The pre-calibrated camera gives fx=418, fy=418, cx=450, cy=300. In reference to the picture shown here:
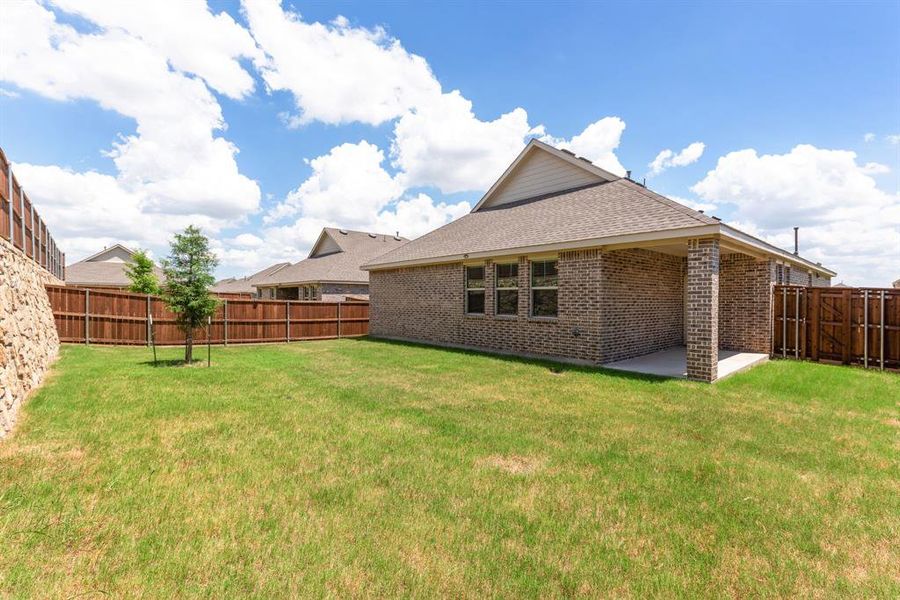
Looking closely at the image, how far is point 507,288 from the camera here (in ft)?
41.3

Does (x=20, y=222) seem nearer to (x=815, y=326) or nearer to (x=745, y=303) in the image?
(x=745, y=303)

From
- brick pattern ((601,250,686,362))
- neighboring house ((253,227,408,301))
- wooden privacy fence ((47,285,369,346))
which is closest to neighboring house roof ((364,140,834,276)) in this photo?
brick pattern ((601,250,686,362))

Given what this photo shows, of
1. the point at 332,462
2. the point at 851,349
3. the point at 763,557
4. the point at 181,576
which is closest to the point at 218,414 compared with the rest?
the point at 332,462

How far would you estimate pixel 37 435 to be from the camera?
4.88 m

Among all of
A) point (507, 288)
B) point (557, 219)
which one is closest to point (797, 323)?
point (557, 219)

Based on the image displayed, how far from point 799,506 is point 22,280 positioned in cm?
1258

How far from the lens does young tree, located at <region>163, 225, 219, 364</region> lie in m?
10.7

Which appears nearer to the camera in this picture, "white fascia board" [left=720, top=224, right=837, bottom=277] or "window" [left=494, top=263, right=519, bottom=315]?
"white fascia board" [left=720, top=224, right=837, bottom=277]

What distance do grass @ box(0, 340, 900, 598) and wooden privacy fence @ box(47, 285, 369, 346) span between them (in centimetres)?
788

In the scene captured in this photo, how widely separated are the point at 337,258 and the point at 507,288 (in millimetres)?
17871

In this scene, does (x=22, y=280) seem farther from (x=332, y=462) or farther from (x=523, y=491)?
(x=523, y=491)

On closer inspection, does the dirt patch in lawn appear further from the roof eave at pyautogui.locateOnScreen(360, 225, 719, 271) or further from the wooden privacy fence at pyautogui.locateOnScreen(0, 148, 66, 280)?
the wooden privacy fence at pyautogui.locateOnScreen(0, 148, 66, 280)

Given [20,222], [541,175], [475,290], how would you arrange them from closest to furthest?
1. [20,222]
2. [475,290]
3. [541,175]

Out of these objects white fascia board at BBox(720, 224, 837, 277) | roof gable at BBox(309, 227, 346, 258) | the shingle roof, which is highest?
roof gable at BBox(309, 227, 346, 258)
